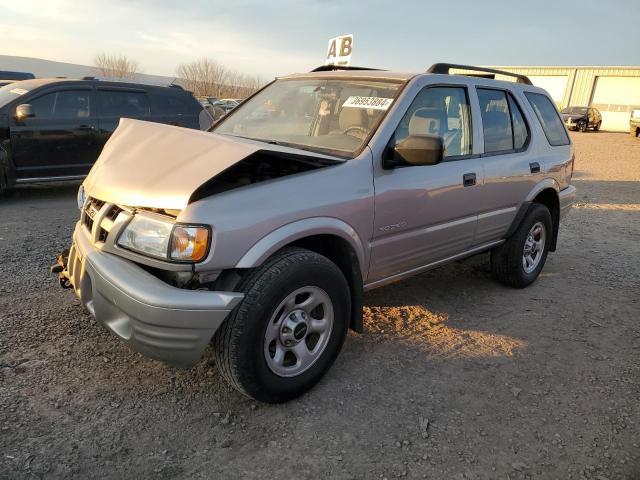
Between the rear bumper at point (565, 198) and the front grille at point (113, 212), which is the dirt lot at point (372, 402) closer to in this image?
the front grille at point (113, 212)

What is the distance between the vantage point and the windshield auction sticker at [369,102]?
3.16m

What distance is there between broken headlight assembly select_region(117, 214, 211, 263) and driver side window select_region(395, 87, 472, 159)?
1490 millimetres

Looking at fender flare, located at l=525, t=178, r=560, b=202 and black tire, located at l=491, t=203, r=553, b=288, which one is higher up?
fender flare, located at l=525, t=178, r=560, b=202

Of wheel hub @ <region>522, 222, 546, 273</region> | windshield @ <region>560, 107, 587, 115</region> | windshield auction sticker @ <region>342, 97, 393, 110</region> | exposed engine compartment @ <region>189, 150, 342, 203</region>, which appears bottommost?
wheel hub @ <region>522, 222, 546, 273</region>

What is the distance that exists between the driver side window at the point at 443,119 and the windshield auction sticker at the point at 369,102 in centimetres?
15

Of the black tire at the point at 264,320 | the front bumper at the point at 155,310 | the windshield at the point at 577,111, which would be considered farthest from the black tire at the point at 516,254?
the windshield at the point at 577,111

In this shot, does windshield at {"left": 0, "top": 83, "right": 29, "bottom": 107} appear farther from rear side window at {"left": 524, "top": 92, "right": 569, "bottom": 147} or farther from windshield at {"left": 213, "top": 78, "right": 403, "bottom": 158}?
rear side window at {"left": 524, "top": 92, "right": 569, "bottom": 147}

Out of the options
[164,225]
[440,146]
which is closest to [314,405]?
[164,225]

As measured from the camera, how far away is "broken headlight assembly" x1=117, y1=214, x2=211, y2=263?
2.22 metres

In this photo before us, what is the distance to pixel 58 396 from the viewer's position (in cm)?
262

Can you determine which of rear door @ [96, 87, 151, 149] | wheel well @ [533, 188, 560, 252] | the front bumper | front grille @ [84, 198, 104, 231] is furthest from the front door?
rear door @ [96, 87, 151, 149]

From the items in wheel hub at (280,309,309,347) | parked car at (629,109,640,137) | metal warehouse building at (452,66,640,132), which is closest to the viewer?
wheel hub at (280,309,309,347)

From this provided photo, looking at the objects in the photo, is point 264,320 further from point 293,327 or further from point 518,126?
point 518,126

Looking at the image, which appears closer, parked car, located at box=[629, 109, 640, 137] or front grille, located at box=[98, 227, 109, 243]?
front grille, located at box=[98, 227, 109, 243]
